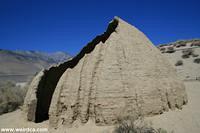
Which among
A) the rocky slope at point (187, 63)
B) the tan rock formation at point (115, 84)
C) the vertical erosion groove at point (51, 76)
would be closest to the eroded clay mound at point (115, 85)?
the tan rock formation at point (115, 84)

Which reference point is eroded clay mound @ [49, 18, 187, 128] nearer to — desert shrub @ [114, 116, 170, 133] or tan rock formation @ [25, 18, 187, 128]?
tan rock formation @ [25, 18, 187, 128]

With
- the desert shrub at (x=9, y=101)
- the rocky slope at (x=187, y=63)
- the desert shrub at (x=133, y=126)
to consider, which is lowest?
the desert shrub at (x=133, y=126)

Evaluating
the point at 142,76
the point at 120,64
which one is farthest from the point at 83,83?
the point at 142,76

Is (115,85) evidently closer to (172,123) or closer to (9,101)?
(172,123)

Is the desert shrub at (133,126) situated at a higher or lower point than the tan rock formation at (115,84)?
lower

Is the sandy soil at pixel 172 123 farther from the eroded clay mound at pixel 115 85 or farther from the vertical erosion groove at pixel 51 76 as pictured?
the vertical erosion groove at pixel 51 76

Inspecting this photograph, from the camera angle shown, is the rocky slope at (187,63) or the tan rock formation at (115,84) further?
the rocky slope at (187,63)

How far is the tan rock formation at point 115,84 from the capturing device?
8281mm

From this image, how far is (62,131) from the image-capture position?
838 centimetres

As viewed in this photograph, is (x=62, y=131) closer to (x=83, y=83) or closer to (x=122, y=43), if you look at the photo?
(x=83, y=83)

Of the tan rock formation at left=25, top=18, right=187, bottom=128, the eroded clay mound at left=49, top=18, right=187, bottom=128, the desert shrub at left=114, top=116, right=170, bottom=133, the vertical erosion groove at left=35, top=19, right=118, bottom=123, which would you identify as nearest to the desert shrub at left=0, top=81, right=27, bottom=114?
the vertical erosion groove at left=35, top=19, right=118, bottom=123

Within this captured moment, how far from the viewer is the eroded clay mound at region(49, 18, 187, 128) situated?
828 cm

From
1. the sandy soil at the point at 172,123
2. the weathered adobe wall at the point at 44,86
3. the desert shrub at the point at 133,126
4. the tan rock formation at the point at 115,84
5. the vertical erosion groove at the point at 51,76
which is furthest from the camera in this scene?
the vertical erosion groove at the point at 51,76

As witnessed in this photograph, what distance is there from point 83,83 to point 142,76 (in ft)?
6.26
